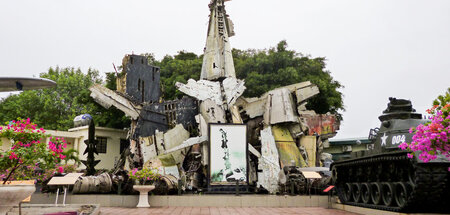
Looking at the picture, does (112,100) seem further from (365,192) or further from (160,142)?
(365,192)

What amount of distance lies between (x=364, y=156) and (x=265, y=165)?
9.06 meters

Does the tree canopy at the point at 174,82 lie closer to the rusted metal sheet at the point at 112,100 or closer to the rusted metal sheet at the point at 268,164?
the rusted metal sheet at the point at 112,100

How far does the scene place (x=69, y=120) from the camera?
129 feet

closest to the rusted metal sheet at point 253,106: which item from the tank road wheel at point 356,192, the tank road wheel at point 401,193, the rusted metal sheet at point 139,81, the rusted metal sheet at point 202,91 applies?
the rusted metal sheet at point 202,91

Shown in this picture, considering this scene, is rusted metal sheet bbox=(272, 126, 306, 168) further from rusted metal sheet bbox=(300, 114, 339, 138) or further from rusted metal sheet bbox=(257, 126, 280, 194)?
rusted metal sheet bbox=(300, 114, 339, 138)

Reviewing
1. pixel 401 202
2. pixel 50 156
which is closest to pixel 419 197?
pixel 401 202

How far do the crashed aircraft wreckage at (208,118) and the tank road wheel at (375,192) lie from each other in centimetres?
843

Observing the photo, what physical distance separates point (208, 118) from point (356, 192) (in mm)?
10424

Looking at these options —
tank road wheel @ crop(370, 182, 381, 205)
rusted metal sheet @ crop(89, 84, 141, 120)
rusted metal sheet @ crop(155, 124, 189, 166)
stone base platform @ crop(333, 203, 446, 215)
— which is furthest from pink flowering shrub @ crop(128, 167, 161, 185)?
rusted metal sheet @ crop(89, 84, 141, 120)

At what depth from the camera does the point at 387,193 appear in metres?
11.7

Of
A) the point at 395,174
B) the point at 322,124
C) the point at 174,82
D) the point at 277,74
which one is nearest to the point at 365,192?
the point at 395,174

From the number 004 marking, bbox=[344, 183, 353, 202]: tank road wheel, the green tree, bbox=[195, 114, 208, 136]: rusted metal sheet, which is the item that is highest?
the green tree

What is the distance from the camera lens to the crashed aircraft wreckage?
71.5 feet

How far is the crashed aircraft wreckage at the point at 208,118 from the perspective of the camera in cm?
2180
